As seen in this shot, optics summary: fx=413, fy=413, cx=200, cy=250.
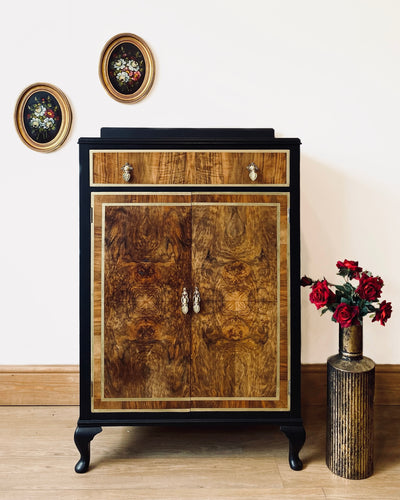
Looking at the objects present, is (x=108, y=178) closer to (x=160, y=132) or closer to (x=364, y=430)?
(x=160, y=132)

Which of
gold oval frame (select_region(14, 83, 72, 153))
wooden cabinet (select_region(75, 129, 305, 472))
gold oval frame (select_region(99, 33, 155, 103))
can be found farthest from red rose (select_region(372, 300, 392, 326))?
gold oval frame (select_region(14, 83, 72, 153))

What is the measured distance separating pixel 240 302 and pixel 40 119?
1438 millimetres

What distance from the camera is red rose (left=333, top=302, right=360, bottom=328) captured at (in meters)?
1.56

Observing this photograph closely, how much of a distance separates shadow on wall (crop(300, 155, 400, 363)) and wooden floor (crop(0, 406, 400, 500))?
713 mm

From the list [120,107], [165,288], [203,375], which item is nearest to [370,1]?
[120,107]

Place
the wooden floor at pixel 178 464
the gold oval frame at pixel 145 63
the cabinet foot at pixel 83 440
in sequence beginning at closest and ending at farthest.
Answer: the wooden floor at pixel 178 464
the cabinet foot at pixel 83 440
the gold oval frame at pixel 145 63

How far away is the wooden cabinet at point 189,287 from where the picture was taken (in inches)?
62.4

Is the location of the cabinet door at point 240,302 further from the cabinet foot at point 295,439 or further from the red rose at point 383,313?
the red rose at point 383,313

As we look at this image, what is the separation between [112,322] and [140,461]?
0.60 m

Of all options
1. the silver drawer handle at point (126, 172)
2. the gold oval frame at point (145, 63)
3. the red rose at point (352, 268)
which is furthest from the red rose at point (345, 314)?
the gold oval frame at point (145, 63)

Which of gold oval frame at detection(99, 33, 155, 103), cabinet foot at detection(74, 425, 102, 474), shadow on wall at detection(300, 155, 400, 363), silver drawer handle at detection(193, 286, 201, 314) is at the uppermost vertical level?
gold oval frame at detection(99, 33, 155, 103)

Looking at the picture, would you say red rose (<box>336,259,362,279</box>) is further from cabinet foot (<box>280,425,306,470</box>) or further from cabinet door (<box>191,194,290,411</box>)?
cabinet foot (<box>280,425,306,470</box>)

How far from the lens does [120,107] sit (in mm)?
2145

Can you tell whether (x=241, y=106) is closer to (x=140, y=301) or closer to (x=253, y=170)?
(x=253, y=170)
